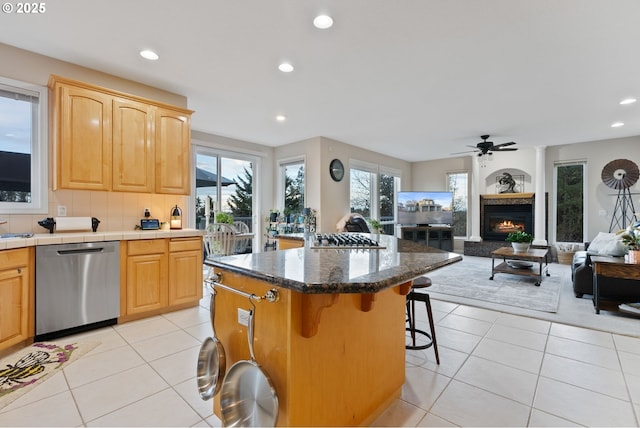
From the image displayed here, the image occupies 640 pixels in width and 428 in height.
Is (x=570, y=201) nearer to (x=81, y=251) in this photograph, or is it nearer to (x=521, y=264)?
(x=521, y=264)

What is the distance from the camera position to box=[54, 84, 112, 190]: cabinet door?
8.87 feet

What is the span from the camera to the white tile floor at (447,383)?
Result: 1652mm

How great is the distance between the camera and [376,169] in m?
7.21

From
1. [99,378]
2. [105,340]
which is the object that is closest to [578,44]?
[99,378]

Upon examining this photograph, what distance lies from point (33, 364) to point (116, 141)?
80.1 inches

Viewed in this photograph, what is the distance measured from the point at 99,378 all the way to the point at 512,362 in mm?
3009

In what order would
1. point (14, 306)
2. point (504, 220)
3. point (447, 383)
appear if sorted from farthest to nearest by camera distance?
point (504, 220)
point (14, 306)
point (447, 383)

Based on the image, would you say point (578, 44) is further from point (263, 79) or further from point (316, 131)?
point (316, 131)

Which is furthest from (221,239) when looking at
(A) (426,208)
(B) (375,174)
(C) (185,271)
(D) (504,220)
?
(D) (504,220)

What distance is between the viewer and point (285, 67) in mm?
2945

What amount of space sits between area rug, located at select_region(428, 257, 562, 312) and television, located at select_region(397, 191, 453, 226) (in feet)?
6.93

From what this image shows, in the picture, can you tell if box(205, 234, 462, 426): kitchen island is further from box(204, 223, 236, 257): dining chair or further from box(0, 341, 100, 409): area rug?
box(204, 223, 236, 257): dining chair

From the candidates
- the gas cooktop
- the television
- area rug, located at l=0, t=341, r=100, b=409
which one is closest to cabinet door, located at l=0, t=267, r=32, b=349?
area rug, located at l=0, t=341, r=100, b=409

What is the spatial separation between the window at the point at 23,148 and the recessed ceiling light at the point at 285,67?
225 centimetres
